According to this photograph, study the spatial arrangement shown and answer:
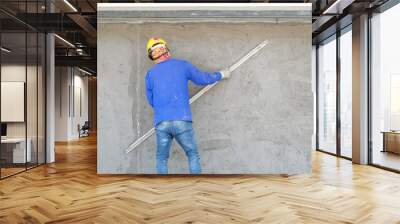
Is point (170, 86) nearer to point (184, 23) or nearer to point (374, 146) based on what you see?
point (184, 23)

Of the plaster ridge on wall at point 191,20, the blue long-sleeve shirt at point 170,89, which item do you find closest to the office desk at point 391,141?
the plaster ridge on wall at point 191,20

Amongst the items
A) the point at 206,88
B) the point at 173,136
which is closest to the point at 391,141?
the point at 206,88

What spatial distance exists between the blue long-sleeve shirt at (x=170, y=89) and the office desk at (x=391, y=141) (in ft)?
12.1

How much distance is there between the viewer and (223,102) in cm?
544

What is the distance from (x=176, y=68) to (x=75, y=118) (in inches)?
513

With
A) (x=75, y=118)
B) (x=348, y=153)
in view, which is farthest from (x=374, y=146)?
(x=75, y=118)

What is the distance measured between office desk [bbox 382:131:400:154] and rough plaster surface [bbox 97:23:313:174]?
6.45 ft

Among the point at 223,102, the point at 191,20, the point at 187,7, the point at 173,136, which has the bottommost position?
the point at 173,136

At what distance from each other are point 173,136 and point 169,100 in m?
0.47

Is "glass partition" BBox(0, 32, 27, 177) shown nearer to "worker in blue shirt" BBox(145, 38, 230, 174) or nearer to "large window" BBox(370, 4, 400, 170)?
"worker in blue shirt" BBox(145, 38, 230, 174)

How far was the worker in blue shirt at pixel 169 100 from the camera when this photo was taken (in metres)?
4.78

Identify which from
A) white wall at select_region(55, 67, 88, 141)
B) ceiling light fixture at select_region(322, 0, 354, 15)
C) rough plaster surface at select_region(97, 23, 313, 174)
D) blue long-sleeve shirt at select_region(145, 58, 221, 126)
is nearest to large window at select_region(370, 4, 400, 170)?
ceiling light fixture at select_region(322, 0, 354, 15)

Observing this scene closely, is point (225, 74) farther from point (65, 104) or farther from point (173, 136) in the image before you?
point (65, 104)

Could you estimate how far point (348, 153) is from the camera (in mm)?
8180
